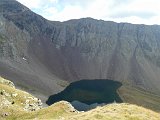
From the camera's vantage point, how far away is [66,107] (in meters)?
53.8

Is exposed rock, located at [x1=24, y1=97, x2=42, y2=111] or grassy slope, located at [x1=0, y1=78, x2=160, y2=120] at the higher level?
grassy slope, located at [x1=0, y1=78, x2=160, y2=120]

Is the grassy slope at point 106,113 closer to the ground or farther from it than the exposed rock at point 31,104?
farther from it

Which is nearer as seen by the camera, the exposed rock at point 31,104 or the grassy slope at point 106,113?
the grassy slope at point 106,113

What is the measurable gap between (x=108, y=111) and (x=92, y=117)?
→ 3.51 m

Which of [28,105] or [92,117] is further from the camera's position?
[28,105]

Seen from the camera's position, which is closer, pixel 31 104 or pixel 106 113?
pixel 106 113

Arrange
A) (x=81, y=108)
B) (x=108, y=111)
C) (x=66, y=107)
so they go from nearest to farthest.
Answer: (x=108, y=111) < (x=66, y=107) < (x=81, y=108)

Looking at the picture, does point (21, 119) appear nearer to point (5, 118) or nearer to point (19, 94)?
point (5, 118)

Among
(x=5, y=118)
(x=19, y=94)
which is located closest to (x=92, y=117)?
(x=5, y=118)

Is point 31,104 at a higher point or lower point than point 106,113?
lower

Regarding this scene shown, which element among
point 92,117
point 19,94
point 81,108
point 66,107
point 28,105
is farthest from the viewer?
point 81,108

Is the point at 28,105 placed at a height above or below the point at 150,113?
below

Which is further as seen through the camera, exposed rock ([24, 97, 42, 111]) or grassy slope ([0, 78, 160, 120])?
exposed rock ([24, 97, 42, 111])

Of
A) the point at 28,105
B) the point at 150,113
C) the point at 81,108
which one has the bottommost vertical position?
the point at 81,108
